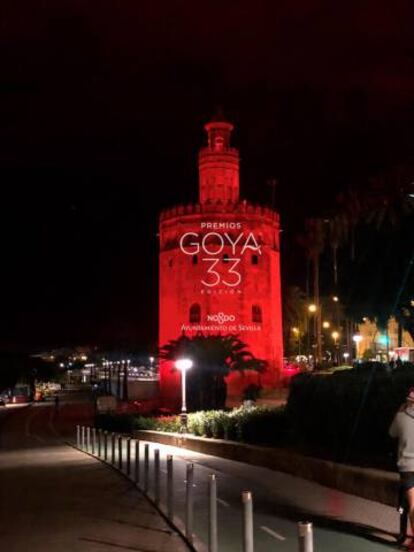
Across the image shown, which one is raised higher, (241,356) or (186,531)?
(241,356)

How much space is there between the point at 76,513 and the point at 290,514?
124 inches

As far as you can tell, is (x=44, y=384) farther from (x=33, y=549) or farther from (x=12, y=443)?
(x=33, y=549)

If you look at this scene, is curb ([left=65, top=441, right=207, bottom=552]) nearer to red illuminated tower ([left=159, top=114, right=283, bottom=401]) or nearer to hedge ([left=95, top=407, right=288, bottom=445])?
hedge ([left=95, top=407, right=288, bottom=445])

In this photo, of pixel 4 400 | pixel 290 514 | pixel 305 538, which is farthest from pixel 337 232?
pixel 4 400

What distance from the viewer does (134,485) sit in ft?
49.1

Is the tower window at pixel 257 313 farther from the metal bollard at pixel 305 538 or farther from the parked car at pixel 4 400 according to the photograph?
the metal bollard at pixel 305 538

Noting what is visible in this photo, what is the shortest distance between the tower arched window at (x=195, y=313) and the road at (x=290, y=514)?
47.0 m

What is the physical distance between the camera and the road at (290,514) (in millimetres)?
8961

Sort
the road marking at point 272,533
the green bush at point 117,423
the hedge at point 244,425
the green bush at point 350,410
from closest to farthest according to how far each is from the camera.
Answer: the road marking at point 272,533, the green bush at point 350,410, the hedge at point 244,425, the green bush at point 117,423

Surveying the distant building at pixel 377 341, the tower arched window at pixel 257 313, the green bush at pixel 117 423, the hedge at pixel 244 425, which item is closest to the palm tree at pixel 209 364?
the green bush at pixel 117 423

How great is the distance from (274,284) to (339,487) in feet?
176

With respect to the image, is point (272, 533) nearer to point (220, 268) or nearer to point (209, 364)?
point (209, 364)

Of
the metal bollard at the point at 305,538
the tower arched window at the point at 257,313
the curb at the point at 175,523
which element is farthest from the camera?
the tower arched window at the point at 257,313

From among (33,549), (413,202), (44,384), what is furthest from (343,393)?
(44,384)
